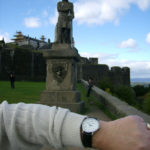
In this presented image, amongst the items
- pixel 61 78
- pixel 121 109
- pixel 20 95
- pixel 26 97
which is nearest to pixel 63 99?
pixel 61 78

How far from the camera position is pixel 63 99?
296 inches

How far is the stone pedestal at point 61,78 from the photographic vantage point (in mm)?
7523

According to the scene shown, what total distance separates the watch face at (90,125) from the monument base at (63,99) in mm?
6252

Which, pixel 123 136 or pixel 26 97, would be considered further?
pixel 26 97

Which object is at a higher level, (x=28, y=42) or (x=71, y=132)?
(x=28, y=42)

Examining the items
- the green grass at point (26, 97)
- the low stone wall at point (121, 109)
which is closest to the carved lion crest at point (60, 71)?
the green grass at point (26, 97)

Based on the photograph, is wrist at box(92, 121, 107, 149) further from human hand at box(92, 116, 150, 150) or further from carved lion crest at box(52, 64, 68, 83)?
carved lion crest at box(52, 64, 68, 83)

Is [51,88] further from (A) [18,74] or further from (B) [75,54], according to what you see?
(A) [18,74]

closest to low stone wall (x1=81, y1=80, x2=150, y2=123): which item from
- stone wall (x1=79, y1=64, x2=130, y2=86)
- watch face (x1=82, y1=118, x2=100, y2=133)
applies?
watch face (x1=82, y1=118, x2=100, y2=133)

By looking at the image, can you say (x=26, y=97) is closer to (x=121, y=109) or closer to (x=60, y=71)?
(x=60, y=71)

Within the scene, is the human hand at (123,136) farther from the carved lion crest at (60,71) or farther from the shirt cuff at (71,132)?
the carved lion crest at (60,71)

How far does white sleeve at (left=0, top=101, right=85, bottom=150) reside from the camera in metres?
1.03

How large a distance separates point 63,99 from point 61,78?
0.68m

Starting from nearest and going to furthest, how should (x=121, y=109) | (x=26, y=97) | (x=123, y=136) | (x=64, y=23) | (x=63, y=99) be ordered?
(x=123, y=136), (x=121, y=109), (x=63, y=99), (x=64, y=23), (x=26, y=97)
